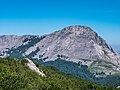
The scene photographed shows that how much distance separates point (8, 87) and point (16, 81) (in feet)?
24.5

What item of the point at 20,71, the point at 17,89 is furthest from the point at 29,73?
the point at 17,89

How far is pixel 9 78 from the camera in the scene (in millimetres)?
142250

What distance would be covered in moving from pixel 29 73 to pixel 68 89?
2780 cm

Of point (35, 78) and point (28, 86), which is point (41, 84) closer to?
point (35, 78)

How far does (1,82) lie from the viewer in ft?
451

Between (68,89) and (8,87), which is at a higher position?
(8,87)

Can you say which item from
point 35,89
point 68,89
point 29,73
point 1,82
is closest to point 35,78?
point 29,73

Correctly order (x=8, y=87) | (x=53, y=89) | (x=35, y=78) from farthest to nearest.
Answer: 1. (x=35, y=78)
2. (x=53, y=89)
3. (x=8, y=87)

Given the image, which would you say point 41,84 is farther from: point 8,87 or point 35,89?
point 8,87

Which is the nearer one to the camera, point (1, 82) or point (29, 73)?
point (1, 82)

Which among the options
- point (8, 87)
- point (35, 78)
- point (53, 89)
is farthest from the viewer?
point (35, 78)

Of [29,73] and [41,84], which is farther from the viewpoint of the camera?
[29,73]

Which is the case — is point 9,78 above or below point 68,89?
above

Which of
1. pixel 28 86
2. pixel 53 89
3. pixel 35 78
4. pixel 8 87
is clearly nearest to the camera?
pixel 8 87
